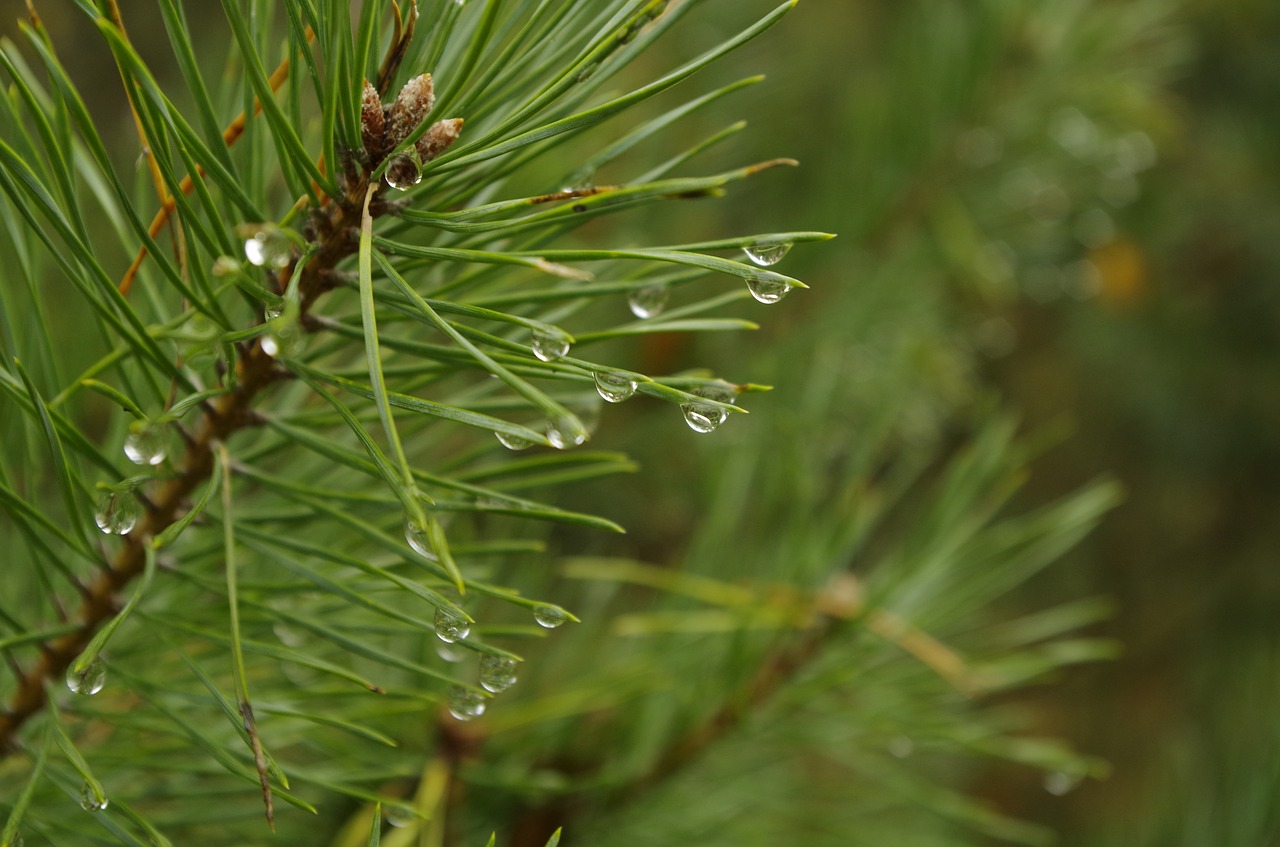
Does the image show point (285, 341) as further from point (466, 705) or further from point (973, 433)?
point (973, 433)

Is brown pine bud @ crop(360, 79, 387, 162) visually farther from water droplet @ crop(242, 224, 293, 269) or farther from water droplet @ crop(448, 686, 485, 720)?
water droplet @ crop(448, 686, 485, 720)

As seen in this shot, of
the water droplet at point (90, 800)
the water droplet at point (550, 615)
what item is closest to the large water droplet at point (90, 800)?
the water droplet at point (90, 800)

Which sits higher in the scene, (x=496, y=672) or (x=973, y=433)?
(x=973, y=433)

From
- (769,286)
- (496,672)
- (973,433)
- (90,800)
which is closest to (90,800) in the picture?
(90,800)

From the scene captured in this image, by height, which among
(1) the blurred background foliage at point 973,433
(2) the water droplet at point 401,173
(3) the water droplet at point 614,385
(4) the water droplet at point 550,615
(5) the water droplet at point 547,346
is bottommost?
(4) the water droplet at point 550,615

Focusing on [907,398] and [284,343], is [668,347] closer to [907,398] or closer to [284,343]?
[907,398]

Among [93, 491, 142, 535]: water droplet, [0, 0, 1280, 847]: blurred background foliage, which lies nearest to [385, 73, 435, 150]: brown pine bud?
[93, 491, 142, 535]: water droplet

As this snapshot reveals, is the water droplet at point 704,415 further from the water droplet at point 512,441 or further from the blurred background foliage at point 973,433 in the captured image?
the blurred background foliage at point 973,433
